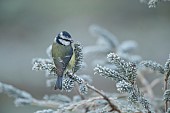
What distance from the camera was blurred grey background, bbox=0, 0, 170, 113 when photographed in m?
5.39

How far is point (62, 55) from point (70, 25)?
5143 mm

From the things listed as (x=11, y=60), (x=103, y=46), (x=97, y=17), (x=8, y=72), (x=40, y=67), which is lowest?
(x=40, y=67)

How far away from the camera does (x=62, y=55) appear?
1058 mm

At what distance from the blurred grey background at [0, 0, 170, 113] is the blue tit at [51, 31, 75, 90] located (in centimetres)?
380

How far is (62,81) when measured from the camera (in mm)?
950

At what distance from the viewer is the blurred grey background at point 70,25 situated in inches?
212

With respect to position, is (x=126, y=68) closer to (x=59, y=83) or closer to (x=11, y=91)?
(x=59, y=83)

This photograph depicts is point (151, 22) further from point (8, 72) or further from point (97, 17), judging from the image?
point (8, 72)

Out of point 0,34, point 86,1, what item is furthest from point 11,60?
point 86,1

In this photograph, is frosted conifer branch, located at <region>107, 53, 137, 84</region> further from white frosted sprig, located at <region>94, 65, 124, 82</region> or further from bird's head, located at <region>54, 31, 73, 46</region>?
bird's head, located at <region>54, 31, 73, 46</region>

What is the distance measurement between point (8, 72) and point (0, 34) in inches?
54.7

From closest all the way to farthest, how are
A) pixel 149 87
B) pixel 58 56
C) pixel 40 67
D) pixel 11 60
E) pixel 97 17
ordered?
pixel 40 67, pixel 58 56, pixel 149 87, pixel 11 60, pixel 97 17

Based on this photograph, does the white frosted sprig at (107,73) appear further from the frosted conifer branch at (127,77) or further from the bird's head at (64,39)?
the bird's head at (64,39)

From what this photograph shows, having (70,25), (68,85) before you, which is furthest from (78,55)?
(70,25)
